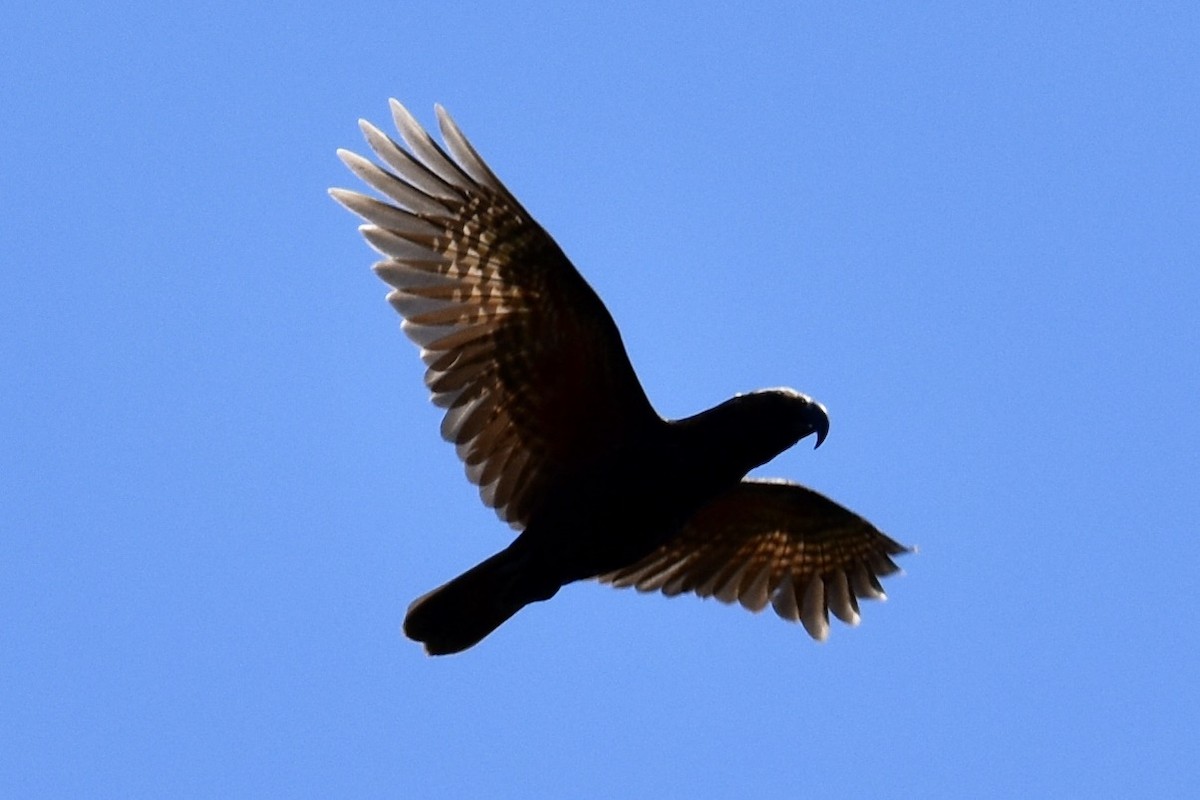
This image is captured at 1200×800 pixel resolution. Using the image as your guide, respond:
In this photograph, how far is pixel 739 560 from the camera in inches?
551

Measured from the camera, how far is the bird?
1201cm

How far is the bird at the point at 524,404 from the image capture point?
1201cm

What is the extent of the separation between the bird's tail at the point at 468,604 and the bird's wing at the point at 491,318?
2.03ft

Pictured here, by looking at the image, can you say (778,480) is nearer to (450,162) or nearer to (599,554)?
(599,554)

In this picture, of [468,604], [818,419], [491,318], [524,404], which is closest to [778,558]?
[818,419]

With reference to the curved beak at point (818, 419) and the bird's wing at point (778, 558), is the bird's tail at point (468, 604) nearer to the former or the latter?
the bird's wing at point (778, 558)

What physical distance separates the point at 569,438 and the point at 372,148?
2349 millimetres

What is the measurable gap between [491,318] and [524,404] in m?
0.64

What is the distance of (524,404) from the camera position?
1246 centimetres

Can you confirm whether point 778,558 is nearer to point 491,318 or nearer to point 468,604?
point 468,604

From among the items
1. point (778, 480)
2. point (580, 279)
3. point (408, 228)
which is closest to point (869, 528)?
point (778, 480)

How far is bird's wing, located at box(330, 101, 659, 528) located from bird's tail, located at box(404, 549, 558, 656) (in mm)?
617

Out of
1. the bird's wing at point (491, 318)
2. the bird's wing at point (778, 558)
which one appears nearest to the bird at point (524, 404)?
the bird's wing at point (491, 318)

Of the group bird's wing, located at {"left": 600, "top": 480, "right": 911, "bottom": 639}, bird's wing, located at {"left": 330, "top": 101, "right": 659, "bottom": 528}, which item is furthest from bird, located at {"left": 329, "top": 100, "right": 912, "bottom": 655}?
bird's wing, located at {"left": 600, "top": 480, "right": 911, "bottom": 639}
